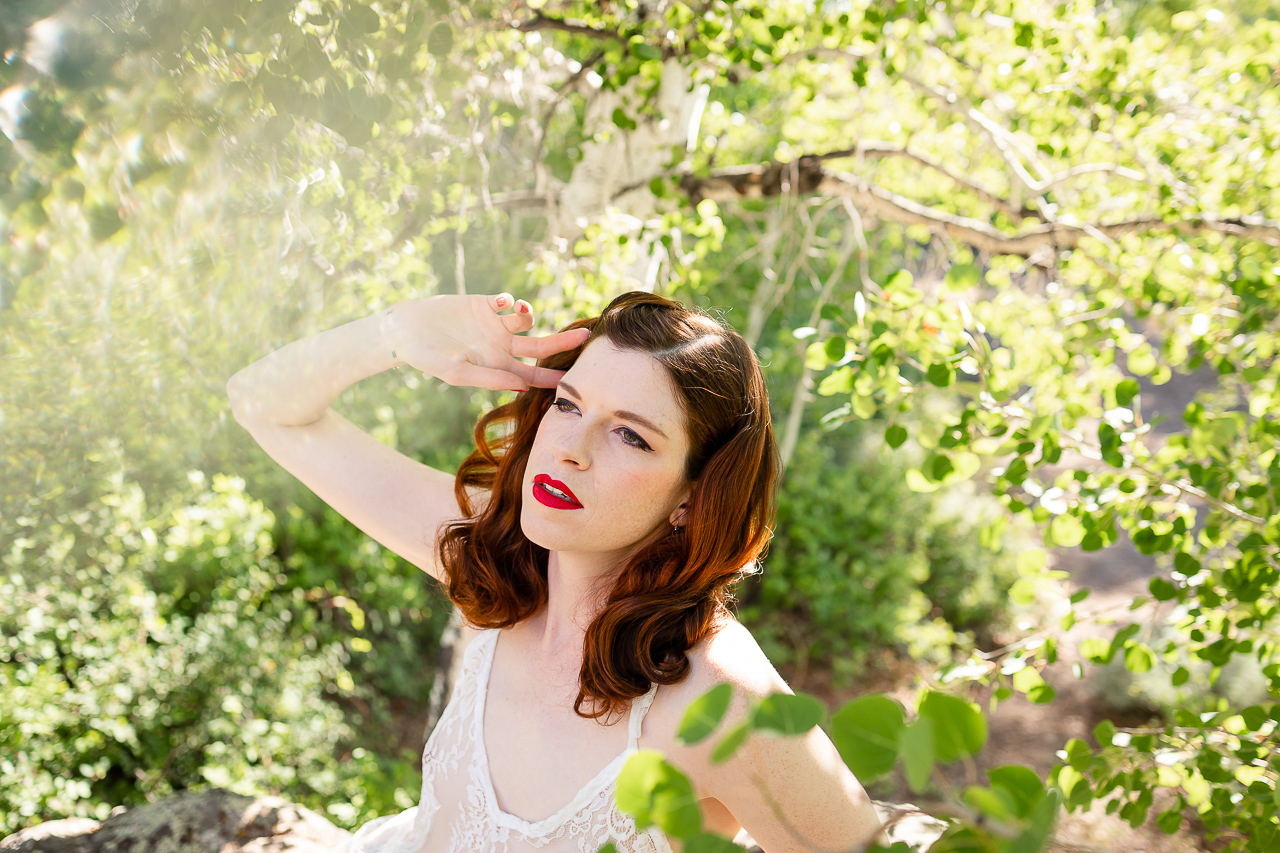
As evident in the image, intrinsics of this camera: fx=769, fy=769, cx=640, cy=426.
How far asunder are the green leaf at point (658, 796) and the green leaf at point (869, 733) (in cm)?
11

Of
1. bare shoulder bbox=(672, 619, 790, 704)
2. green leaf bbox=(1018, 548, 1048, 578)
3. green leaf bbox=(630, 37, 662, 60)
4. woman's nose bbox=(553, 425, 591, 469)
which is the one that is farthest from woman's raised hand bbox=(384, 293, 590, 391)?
green leaf bbox=(1018, 548, 1048, 578)

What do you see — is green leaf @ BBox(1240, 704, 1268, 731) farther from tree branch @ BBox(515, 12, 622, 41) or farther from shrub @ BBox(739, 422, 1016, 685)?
shrub @ BBox(739, 422, 1016, 685)

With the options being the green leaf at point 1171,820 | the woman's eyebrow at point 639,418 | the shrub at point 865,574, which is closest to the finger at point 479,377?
the woman's eyebrow at point 639,418

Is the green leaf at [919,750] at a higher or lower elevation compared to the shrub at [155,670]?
higher

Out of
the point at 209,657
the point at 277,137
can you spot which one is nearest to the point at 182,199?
the point at 277,137

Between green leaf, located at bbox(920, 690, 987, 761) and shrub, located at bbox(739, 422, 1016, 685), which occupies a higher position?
green leaf, located at bbox(920, 690, 987, 761)

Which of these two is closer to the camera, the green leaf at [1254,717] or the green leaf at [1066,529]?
the green leaf at [1254,717]

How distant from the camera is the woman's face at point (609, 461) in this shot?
1375 millimetres

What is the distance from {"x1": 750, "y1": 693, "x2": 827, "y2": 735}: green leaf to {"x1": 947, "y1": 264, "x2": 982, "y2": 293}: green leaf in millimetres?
1045

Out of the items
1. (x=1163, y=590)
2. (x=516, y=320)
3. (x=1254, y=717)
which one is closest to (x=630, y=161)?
(x=516, y=320)

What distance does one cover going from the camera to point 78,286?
5.16 ft

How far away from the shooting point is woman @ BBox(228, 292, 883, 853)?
4.50 feet

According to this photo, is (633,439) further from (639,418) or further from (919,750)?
(919,750)

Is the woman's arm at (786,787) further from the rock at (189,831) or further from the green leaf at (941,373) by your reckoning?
the rock at (189,831)
